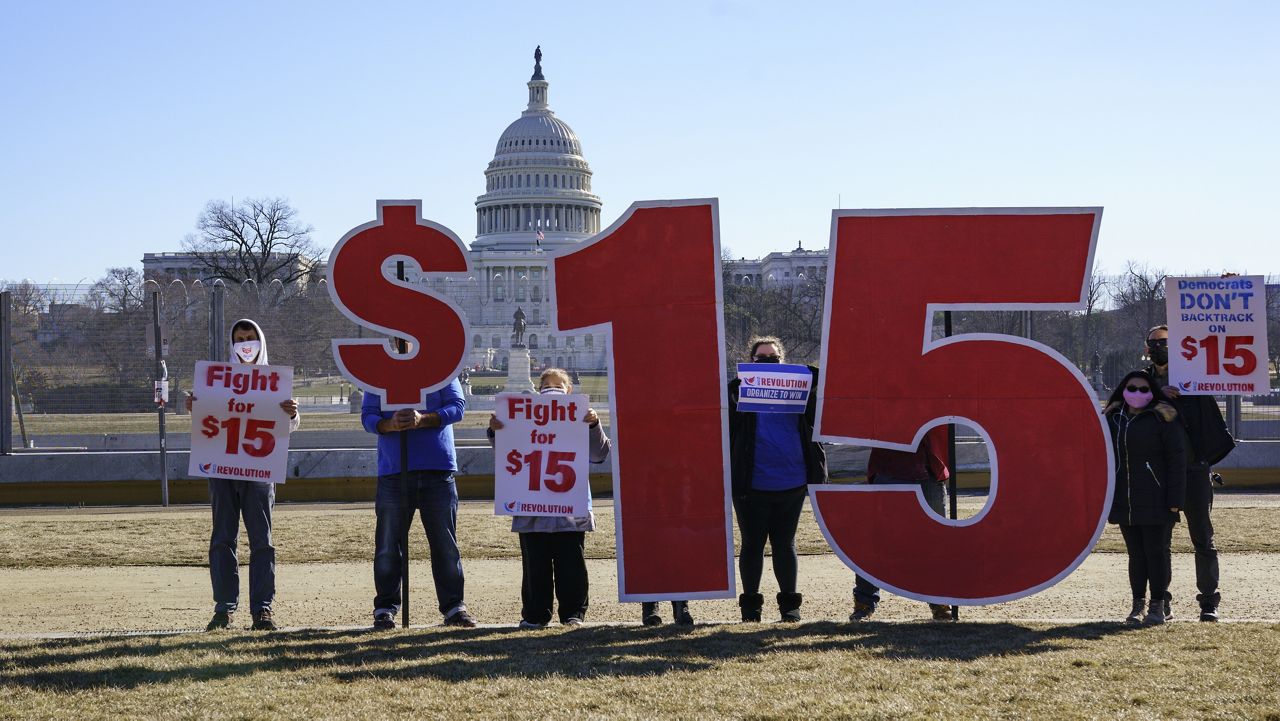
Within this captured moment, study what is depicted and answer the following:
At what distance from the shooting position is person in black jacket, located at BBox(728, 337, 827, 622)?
879 centimetres

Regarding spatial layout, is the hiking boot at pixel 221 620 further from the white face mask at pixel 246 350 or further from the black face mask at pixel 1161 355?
the black face mask at pixel 1161 355

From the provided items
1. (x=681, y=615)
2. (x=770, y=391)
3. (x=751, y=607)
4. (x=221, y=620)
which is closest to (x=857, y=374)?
(x=770, y=391)

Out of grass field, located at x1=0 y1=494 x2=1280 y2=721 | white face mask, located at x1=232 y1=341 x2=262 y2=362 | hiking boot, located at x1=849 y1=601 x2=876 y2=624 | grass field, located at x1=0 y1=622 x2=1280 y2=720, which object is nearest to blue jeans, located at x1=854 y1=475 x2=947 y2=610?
hiking boot, located at x1=849 y1=601 x2=876 y2=624

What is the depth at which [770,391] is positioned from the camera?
882cm

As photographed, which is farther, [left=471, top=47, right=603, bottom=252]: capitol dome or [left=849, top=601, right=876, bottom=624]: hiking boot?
[left=471, top=47, right=603, bottom=252]: capitol dome

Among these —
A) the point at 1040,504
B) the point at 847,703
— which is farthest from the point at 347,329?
the point at 847,703

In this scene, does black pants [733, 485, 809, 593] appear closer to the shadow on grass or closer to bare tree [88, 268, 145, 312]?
the shadow on grass

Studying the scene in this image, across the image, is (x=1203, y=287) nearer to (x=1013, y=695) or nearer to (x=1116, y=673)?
(x=1116, y=673)

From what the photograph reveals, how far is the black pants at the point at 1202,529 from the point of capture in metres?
8.85

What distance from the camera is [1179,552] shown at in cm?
1264

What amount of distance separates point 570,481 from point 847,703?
3098 millimetres

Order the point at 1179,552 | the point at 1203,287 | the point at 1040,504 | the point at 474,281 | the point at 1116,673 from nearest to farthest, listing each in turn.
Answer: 1. the point at 1116,673
2. the point at 1040,504
3. the point at 1203,287
4. the point at 1179,552
5. the point at 474,281

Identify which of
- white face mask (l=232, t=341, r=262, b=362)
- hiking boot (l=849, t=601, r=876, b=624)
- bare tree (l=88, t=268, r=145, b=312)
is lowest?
hiking boot (l=849, t=601, r=876, b=624)

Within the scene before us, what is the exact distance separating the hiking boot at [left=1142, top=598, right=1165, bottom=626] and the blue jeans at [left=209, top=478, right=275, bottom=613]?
5.64 m
